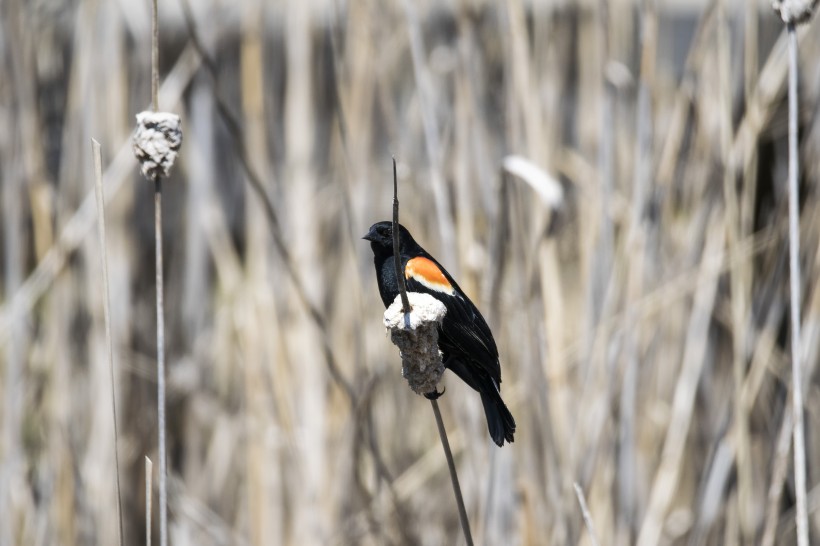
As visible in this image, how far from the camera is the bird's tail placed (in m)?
1.00

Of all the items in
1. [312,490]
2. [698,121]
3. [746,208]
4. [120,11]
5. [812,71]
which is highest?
[120,11]

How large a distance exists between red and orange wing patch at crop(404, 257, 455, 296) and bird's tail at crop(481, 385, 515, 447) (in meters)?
0.15

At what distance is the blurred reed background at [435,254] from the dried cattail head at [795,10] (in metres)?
0.42

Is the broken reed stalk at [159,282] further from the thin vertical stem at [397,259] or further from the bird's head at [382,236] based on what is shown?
the bird's head at [382,236]

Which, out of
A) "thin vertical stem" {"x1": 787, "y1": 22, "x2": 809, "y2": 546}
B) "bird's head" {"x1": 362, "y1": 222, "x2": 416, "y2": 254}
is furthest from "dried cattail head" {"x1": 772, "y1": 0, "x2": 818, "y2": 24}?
"bird's head" {"x1": 362, "y1": 222, "x2": 416, "y2": 254}

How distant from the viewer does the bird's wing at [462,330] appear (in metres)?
1.06

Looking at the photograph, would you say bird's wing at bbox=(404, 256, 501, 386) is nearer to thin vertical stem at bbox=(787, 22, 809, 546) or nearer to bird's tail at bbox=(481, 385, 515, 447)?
bird's tail at bbox=(481, 385, 515, 447)

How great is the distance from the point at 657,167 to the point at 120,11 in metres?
1.08

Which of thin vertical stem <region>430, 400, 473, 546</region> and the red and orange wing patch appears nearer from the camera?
thin vertical stem <region>430, 400, 473, 546</region>

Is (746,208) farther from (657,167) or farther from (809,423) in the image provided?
(809,423)

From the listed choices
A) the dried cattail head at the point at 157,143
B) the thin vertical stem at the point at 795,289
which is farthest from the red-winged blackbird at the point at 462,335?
the dried cattail head at the point at 157,143

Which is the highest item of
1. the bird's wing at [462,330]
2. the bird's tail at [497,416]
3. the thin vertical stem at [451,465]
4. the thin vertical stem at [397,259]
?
the bird's wing at [462,330]

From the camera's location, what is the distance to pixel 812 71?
1.65 m

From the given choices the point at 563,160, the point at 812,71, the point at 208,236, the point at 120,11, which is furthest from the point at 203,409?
the point at 812,71
